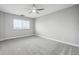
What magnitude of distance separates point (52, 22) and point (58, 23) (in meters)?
0.64

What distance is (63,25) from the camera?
3838 millimetres

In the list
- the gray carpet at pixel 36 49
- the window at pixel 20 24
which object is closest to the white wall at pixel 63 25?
the gray carpet at pixel 36 49

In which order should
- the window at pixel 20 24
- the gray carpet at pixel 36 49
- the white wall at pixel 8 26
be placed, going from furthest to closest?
the window at pixel 20 24 → the white wall at pixel 8 26 → the gray carpet at pixel 36 49

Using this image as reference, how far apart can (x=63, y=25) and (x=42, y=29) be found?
7.99 ft

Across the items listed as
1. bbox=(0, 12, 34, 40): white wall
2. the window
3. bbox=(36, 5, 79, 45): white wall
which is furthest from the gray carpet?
the window

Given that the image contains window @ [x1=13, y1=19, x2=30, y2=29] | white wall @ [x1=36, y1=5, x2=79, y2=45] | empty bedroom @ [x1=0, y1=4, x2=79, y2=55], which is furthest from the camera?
window @ [x1=13, y1=19, x2=30, y2=29]

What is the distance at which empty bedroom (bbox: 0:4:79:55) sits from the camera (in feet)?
9.02

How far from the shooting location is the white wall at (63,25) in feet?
10.5

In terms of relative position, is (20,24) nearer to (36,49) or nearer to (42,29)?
(42,29)

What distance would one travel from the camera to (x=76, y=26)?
3.15 m

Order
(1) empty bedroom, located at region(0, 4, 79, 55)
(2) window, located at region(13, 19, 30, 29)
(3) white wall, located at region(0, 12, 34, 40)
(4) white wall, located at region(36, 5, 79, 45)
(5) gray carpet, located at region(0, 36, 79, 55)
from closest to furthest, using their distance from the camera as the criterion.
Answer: (5) gray carpet, located at region(0, 36, 79, 55)
(1) empty bedroom, located at region(0, 4, 79, 55)
(4) white wall, located at region(36, 5, 79, 45)
(3) white wall, located at region(0, 12, 34, 40)
(2) window, located at region(13, 19, 30, 29)

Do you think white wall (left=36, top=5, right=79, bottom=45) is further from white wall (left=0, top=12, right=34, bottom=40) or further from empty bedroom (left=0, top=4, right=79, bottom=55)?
white wall (left=0, top=12, right=34, bottom=40)

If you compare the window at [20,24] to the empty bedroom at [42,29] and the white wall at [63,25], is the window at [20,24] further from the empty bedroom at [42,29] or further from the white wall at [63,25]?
the white wall at [63,25]

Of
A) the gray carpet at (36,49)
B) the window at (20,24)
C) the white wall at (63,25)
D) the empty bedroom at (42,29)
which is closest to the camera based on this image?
the gray carpet at (36,49)
